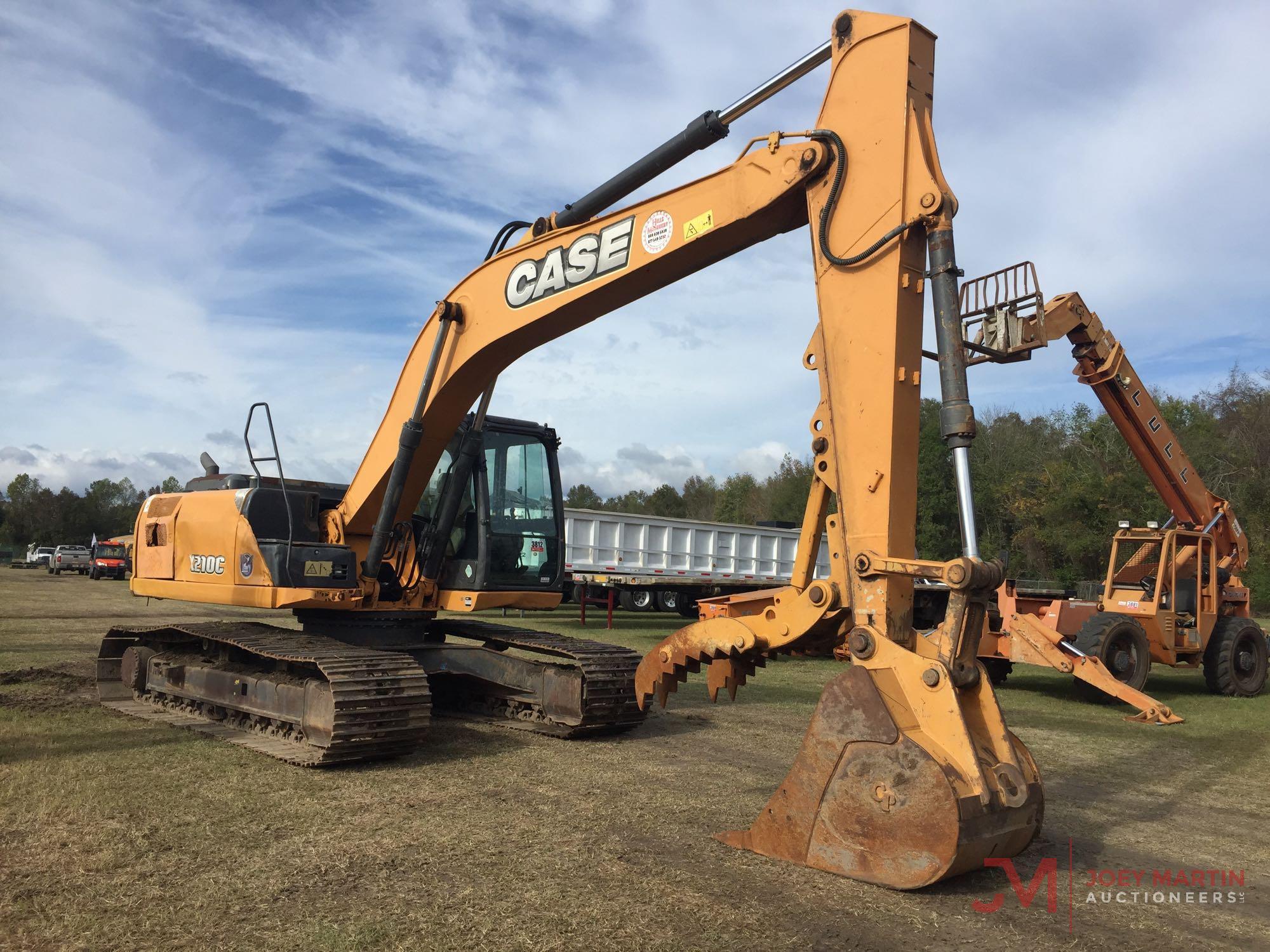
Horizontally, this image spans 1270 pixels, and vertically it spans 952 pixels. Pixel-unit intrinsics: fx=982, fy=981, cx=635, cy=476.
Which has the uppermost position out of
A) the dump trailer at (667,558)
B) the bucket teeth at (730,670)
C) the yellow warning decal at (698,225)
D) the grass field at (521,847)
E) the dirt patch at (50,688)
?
the yellow warning decal at (698,225)

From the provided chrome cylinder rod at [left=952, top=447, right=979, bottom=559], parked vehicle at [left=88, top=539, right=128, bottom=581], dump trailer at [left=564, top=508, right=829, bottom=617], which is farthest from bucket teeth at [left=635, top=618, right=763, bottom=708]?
parked vehicle at [left=88, top=539, right=128, bottom=581]

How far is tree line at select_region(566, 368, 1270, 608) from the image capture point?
3950 cm

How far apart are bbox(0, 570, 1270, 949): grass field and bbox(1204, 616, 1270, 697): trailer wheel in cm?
455

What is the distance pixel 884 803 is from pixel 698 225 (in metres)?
3.52

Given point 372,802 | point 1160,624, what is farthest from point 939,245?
point 1160,624

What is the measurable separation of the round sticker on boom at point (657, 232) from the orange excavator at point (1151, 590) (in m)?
7.21

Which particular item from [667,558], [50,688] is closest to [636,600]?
[667,558]

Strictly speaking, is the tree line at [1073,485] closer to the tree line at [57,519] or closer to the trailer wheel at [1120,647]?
the trailer wheel at [1120,647]

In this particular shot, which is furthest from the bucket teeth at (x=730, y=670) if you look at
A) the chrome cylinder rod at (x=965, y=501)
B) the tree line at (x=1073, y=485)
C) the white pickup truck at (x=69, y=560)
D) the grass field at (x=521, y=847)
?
the white pickup truck at (x=69, y=560)

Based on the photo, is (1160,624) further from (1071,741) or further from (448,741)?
(448,741)

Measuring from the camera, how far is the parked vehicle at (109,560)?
4172cm

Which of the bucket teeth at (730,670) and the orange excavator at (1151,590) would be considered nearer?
the bucket teeth at (730,670)

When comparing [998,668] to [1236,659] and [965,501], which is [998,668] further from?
[965,501]

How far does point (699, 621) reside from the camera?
555cm
